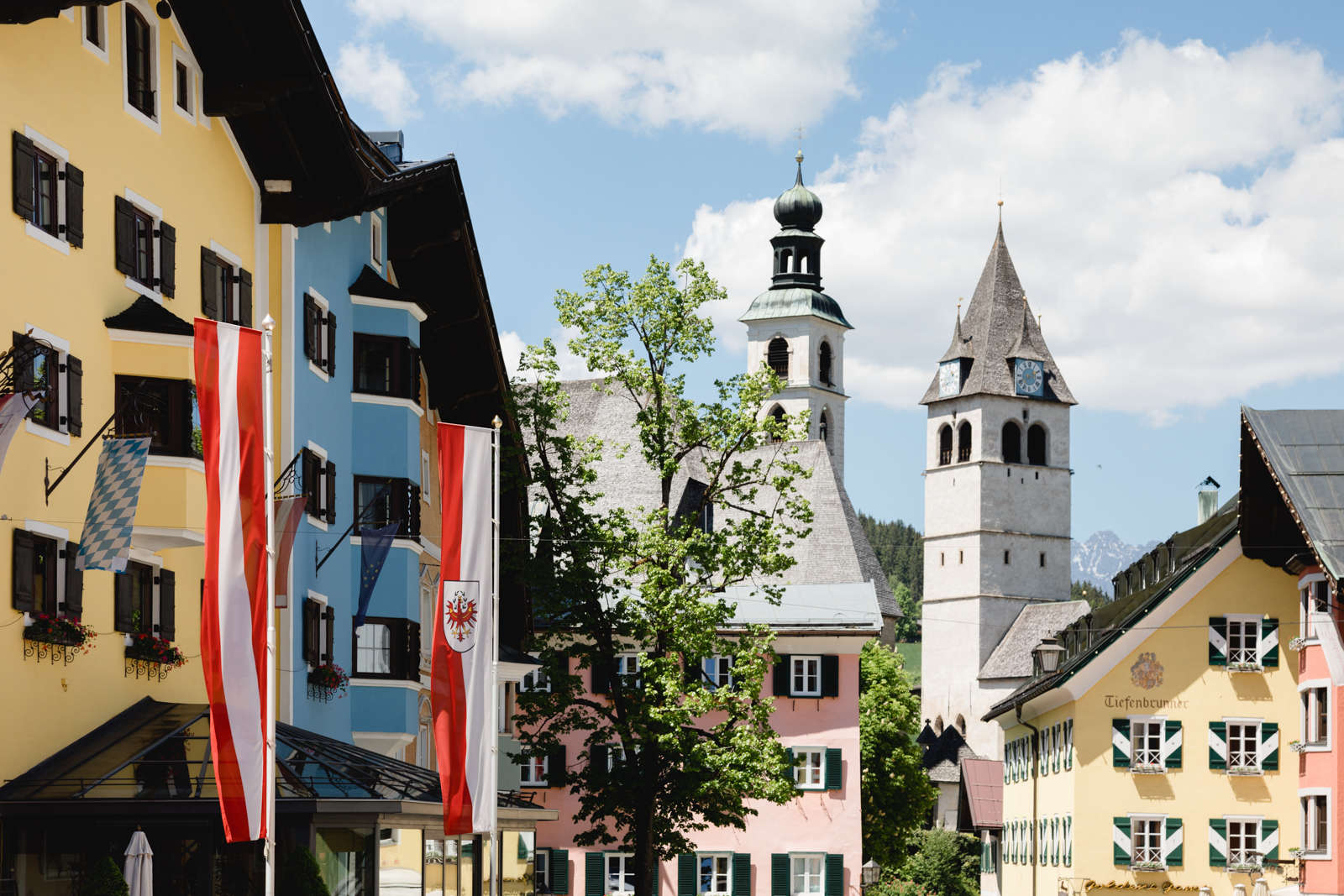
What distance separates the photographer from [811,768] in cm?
5594

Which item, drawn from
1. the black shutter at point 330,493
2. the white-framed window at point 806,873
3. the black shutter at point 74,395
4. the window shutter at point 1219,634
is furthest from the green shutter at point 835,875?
the black shutter at point 74,395

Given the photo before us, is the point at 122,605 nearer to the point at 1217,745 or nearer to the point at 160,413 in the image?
the point at 160,413

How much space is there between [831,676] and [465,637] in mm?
34956

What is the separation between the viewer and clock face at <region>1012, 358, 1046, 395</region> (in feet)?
426

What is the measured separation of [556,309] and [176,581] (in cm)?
1969

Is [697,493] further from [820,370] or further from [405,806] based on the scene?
[820,370]

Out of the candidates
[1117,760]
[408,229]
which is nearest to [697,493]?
[1117,760]

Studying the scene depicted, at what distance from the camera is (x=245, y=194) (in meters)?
26.8

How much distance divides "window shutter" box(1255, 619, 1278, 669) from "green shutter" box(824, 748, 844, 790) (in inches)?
495

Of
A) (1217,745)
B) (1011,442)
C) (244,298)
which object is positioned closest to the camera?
(244,298)

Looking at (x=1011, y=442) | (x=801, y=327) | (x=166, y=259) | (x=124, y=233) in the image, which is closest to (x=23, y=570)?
(x=124, y=233)

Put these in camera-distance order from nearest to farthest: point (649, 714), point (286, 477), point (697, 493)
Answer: point (286, 477) < point (649, 714) < point (697, 493)

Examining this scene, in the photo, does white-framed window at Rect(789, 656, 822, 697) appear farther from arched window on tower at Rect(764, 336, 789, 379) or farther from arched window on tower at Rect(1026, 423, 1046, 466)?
arched window on tower at Rect(764, 336, 789, 379)

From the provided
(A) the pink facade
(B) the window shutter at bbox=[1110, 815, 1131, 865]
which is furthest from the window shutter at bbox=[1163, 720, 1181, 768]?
(A) the pink facade
